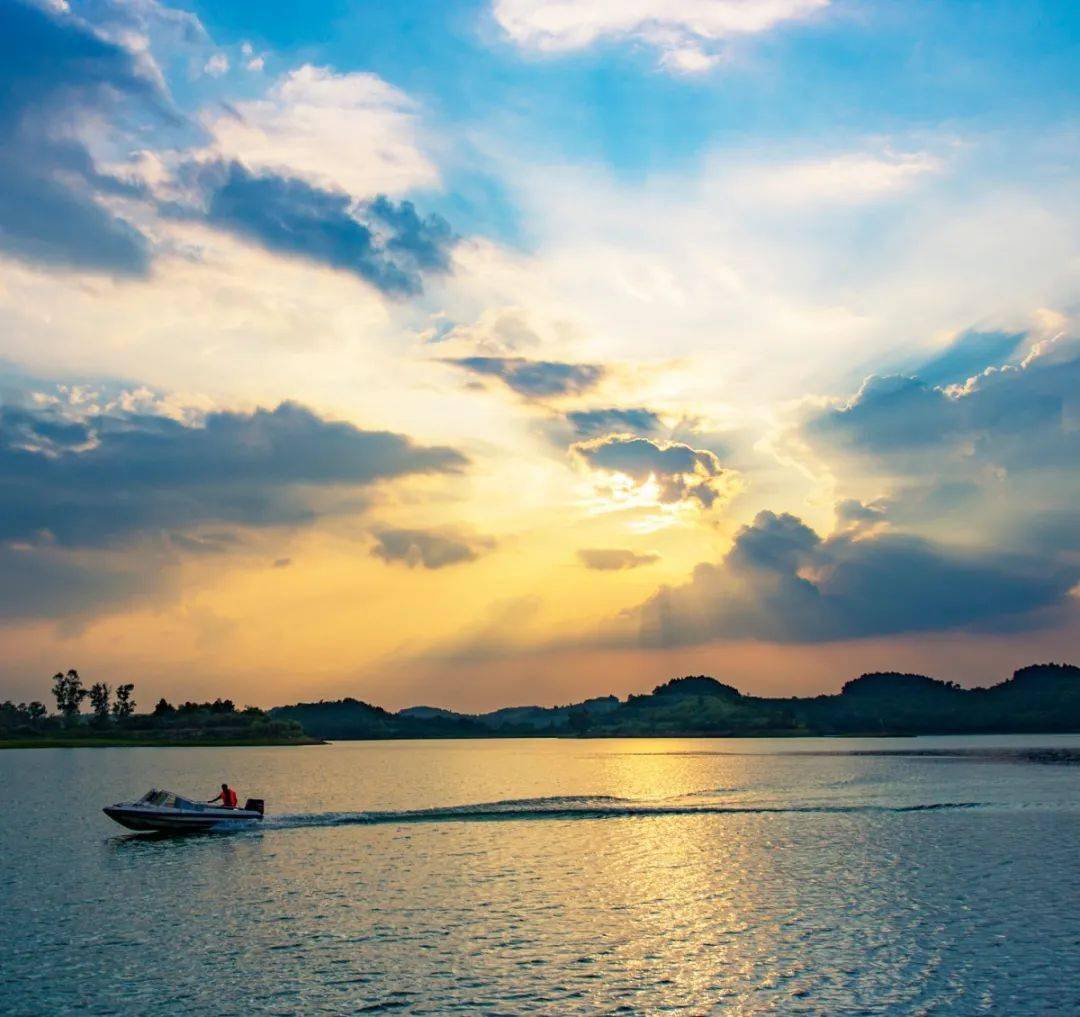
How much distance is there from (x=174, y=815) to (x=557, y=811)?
45906 millimetres

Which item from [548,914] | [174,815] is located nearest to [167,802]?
[174,815]

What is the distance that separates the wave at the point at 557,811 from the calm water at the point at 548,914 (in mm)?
930

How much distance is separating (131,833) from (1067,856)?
84.2 metres

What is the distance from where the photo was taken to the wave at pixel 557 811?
10806cm

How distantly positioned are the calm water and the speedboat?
5.92ft

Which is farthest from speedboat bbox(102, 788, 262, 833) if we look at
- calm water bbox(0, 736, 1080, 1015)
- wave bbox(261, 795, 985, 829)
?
wave bbox(261, 795, 985, 829)

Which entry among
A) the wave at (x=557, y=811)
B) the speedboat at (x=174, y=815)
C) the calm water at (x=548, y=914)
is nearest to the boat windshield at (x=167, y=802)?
the speedboat at (x=174, y=815)

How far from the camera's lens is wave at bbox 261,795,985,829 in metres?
108

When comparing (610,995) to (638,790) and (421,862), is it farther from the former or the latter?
(638,790)

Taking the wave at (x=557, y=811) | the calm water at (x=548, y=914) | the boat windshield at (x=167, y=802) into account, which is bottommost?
the wave at (x=557, y=811)

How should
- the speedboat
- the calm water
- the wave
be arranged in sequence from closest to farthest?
the calm water → the speedboat → the wave

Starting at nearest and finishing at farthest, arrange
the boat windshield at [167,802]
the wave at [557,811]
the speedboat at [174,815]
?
the speedboat at [174,815] < the boat windshield at [167,802] < the wave at [557,811]

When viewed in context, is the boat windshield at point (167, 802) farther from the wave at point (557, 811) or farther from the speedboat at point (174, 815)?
the wave at point (557, 811)

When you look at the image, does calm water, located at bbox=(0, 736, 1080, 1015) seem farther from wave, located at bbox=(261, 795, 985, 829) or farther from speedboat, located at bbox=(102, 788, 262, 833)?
speedboat, located at bbox=(102, 788, 262, 833)
